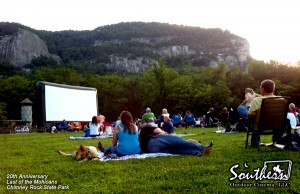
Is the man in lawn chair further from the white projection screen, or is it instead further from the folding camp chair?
the white projection screen

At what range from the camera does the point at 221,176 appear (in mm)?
4598

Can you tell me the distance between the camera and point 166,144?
7000mm

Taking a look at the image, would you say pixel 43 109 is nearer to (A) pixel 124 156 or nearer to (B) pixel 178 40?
(A) pixel 124 156

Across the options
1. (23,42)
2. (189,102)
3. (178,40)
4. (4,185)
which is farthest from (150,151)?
(178,40)

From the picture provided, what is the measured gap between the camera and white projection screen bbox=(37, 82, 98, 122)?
95.1 ft

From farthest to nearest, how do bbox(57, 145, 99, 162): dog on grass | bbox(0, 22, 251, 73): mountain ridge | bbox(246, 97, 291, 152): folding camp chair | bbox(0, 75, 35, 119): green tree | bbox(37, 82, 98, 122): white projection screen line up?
bbox(0, 22, 251, 73): mountain ridge, bbox(0, 75, 35, 119): green tree, bbox(37, 82, 98, 122): white projection screen, bbox(57, 145, 99, 162): dog on grass, bbox(246, 97, 291, 152): folding camp chair

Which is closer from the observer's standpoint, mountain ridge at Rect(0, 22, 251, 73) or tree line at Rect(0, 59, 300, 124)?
tree line at Rect(0, 59, 300, 124)

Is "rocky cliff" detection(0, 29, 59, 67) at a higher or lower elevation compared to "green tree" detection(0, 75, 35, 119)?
higher

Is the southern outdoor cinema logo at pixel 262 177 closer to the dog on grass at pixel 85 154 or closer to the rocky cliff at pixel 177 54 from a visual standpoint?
the dog on grass at pixel 85 154

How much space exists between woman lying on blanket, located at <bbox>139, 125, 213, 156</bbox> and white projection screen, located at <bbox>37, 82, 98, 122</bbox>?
2249 cm

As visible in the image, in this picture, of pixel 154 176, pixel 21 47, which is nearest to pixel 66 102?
pixel 154 176

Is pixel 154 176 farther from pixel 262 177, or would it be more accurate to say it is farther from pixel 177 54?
pixel 177 54

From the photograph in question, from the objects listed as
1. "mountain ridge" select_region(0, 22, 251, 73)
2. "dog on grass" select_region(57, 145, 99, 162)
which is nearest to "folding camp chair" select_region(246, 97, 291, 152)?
"dog on grass" select_region(57, 145, 99, 162)

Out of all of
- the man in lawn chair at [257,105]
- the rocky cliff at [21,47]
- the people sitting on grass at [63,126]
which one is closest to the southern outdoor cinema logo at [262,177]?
the man in lawn chair at [257,105]
